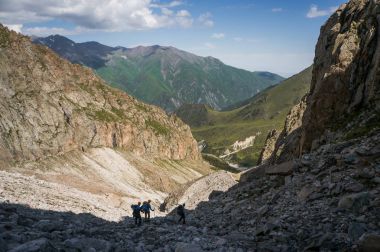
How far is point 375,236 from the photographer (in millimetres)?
18250

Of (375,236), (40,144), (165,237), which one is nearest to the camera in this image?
(375,236)

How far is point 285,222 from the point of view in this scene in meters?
26.4

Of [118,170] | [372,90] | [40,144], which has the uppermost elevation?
[372,90]

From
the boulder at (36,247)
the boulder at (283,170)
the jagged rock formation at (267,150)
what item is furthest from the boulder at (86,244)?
the jagged rock formation at (267,150)

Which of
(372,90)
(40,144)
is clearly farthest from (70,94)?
(372,90)

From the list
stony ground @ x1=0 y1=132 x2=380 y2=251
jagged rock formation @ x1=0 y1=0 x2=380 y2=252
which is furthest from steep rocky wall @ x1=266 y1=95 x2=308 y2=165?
stony ground @ x1=0 y1=132 x2=380 y2=251

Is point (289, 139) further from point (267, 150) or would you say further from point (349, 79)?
point (267, 150)

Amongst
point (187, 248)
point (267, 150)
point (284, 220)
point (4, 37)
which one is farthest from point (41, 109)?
point (187, 248)

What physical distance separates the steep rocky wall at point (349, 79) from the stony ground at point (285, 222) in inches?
478

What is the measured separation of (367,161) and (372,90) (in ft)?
57.8

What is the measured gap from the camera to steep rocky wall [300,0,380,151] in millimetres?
47062

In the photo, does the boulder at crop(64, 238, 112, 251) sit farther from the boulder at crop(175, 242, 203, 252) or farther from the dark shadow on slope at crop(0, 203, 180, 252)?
the boulder at crop(175, 242, 203, 252)

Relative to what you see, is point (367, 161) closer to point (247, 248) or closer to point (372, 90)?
point (247, 248)

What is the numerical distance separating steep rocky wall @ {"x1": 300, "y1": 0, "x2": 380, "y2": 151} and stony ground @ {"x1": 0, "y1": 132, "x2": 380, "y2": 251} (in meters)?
12.1
